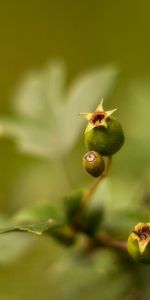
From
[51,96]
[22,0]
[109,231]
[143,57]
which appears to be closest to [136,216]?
[109,231]

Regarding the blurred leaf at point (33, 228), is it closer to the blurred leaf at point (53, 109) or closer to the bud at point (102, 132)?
the bud at point (102, 132)

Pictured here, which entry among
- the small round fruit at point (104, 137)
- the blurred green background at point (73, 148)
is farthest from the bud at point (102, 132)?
the blurred green background at point (73, 148)

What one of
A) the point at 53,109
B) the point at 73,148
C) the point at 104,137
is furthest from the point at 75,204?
the point at 73,148

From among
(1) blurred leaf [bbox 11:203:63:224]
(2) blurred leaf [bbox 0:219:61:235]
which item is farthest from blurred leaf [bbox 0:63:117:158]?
(2) blurred leaf [bbox 0:219:61:235]

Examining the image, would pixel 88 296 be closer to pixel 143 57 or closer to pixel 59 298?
pixel 59 298

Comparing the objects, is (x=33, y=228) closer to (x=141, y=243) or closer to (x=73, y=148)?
(x=141, y=243)

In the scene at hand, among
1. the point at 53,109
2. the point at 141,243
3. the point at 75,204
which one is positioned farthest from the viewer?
the point at 53,109

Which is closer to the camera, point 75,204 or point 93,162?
point 93,162
